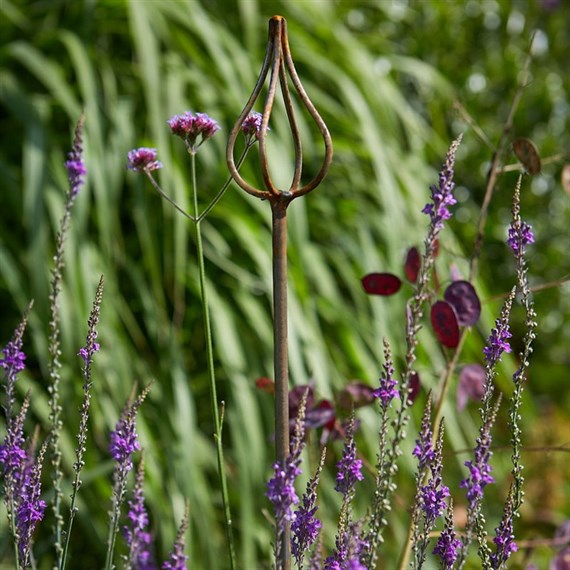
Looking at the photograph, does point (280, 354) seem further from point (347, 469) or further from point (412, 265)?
point (412, 265)

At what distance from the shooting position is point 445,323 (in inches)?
35.9

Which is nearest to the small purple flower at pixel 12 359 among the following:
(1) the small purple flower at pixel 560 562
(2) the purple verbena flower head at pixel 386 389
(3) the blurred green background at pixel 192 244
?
(2) the purple verbena flower head at pixel 386 389

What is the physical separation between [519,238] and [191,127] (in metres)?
0.31

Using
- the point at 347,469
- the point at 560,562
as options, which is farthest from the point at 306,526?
the point at 560,562

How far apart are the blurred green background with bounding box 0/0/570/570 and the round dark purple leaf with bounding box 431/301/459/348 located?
0.54 meters

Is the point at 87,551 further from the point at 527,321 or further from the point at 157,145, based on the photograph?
the point at 527,321

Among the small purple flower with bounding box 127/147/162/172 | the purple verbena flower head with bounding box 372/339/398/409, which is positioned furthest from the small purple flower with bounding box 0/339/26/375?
the purple verbena flower head with bounding box 372/339/398/409

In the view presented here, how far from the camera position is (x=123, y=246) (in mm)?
2316

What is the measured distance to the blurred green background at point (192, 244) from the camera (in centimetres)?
199

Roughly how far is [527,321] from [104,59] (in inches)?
79.6

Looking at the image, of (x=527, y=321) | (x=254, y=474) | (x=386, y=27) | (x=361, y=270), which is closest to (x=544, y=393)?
(x=386, y=27)

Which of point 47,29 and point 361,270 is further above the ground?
point 47,29

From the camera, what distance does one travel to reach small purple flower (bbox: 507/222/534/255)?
74cm

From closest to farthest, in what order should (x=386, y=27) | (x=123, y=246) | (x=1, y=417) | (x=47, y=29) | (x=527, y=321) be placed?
(x=527, y=321) → (x=1, y=417) → (x=123, y=246) → (x=47, y=29) → (x=386, y=27)
